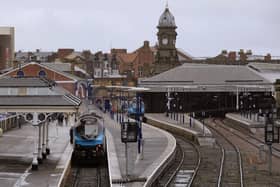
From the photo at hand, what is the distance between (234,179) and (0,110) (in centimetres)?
1029

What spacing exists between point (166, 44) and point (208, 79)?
13913 mm

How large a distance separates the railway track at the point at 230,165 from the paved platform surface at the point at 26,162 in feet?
22.2

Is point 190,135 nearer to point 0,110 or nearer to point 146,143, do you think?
point 146,143

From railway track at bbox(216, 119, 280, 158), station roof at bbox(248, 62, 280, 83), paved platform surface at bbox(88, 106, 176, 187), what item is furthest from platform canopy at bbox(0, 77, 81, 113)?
station roof at bbox(248, 62, 280, 83)

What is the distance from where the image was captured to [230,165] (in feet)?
100

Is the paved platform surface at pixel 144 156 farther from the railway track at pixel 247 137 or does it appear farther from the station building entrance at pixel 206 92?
the station building entrance at pixel 206 92

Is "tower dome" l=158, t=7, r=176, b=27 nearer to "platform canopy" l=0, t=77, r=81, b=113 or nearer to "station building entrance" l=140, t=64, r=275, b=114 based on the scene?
"station building entrance" l=140, t=64, r=275, b=114

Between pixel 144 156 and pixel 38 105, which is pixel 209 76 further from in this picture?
pixel 38 105

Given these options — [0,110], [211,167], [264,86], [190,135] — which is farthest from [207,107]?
[0,110]

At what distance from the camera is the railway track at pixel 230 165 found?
25141 millimetres

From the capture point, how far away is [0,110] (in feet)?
86.1

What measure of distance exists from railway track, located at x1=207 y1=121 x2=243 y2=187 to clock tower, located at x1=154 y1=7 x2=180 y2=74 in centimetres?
4679

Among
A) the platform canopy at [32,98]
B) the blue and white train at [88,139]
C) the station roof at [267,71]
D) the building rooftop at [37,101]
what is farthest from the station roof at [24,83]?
the station roof at [267,71]

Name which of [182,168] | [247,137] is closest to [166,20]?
[247,137]
